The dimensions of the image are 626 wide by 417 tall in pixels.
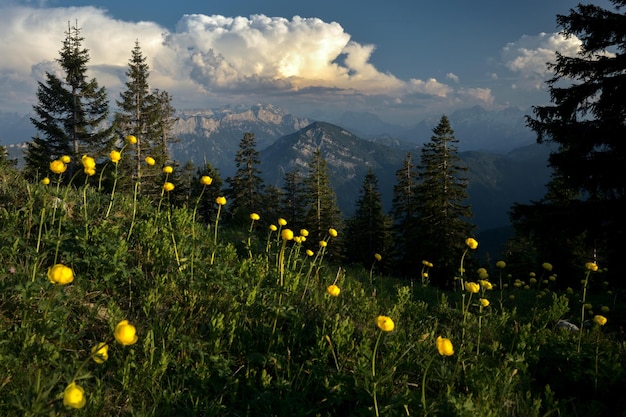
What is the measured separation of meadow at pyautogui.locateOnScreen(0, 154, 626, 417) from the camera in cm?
227

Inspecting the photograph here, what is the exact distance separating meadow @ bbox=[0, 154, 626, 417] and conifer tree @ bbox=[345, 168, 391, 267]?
1169 inches

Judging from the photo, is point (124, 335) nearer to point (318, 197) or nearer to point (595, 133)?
point (595, 133)

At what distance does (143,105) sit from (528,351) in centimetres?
3778

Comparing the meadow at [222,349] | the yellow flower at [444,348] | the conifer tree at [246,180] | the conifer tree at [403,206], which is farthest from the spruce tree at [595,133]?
the conifer tree at [246,180]

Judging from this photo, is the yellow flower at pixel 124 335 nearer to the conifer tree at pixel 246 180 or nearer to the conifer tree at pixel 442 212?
the conifer tree at pixel 442 212

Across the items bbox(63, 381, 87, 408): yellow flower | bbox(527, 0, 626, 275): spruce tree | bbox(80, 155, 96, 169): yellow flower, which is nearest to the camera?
bbox(63, 381, 87, 408): yellow flower

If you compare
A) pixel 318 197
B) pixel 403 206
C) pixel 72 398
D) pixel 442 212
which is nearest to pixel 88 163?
pixel 72 398

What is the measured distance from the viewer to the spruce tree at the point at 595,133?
356 inches

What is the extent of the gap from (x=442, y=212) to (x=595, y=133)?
16.1 meters

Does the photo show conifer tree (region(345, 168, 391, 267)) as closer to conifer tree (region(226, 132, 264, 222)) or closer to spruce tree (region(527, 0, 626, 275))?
conifer tree (region(226, 132, 264, 222))

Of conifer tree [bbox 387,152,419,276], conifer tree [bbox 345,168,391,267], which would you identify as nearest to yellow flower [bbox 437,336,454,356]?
conifer tree [bbox 387,152,419,276]

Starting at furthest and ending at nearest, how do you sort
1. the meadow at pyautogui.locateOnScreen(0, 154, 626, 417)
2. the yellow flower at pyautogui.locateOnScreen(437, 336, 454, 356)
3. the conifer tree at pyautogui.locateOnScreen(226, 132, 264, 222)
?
1. the conifer tree at pyautogui.locateOnScreen(226, 132, 264, 222)
2. the meadow at pyautogui.locateOnScreen(0, 154, 626, 417)
3. the yellow flower at pyautogui.locateOnScreen(437, 336, 454, 356)

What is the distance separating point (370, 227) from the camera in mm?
34531

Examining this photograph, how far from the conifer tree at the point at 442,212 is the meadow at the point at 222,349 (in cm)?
2097
